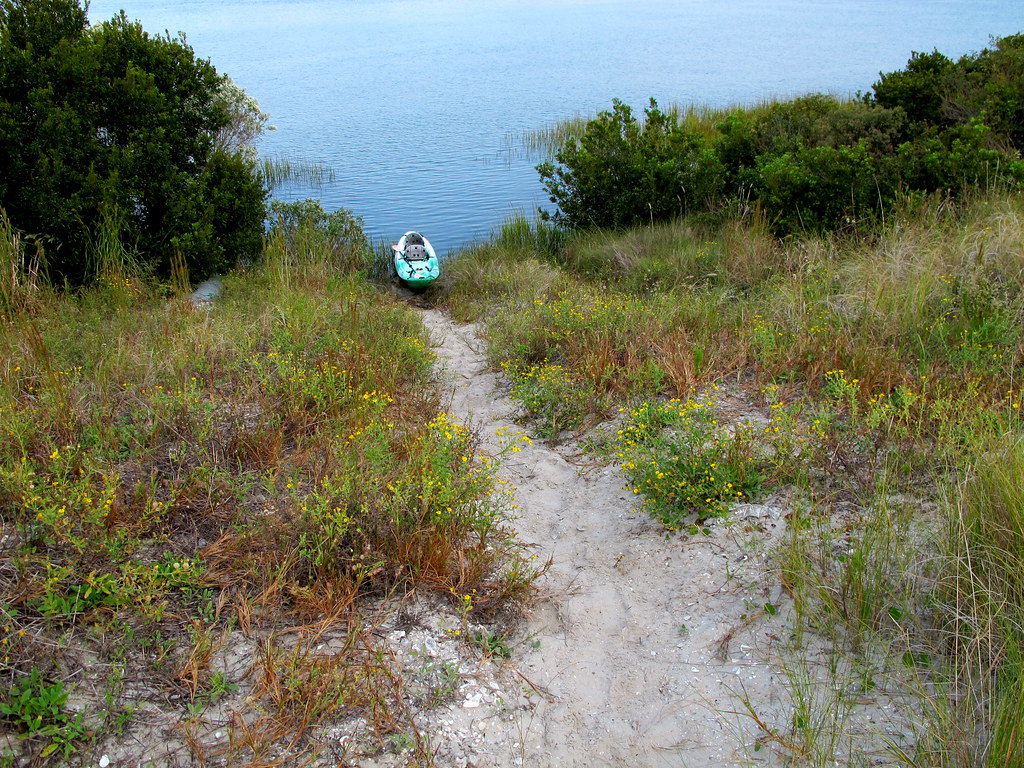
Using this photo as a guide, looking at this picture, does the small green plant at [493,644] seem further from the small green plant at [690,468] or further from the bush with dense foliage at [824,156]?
the bush with dense foliage at [824,156]

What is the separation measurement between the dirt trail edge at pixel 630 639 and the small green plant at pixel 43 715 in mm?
1364

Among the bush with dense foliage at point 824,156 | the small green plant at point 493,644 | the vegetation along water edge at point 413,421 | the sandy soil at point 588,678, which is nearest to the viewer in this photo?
the sandy soil at point 588,678

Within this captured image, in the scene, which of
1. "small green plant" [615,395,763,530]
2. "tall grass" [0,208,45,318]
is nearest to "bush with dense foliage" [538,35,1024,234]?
"small green plant" [615,395,763,530]

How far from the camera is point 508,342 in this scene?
24.9ft

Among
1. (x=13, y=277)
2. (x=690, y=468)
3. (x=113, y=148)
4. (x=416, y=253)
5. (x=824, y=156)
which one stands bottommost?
(x=690, y=468)

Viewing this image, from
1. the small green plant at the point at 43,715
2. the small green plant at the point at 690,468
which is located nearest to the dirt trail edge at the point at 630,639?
the small green plant at the point at 690,468

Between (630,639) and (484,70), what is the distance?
2976 cm

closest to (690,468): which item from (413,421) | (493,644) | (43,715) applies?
(493,644)

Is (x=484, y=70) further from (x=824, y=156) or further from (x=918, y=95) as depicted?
(x=824, y=156)

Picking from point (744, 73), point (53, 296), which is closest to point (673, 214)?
point (53, 296)

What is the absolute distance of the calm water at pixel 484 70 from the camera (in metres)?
17.5

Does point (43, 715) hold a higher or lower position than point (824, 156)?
lower

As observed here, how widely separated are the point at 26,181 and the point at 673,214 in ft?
26.0

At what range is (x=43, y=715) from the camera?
2.99m
